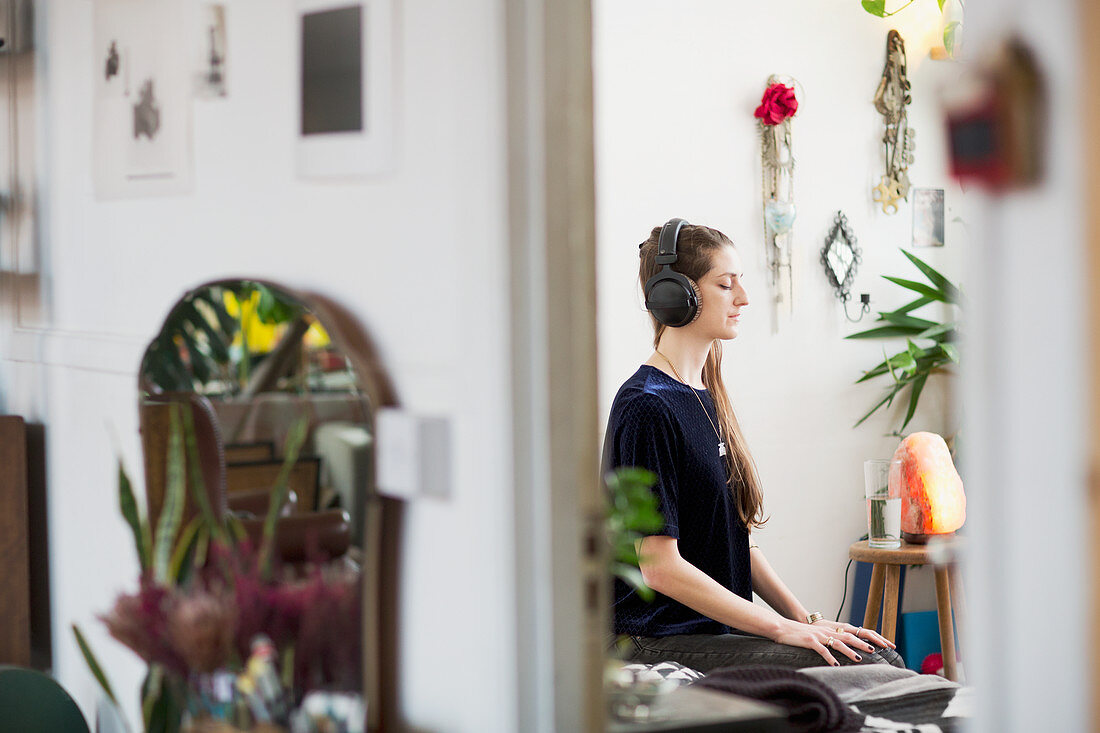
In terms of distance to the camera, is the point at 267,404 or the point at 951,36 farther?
the point at 951,36

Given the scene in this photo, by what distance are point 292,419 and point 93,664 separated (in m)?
0.71

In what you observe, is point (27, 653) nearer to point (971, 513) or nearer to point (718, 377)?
point (718, 377)

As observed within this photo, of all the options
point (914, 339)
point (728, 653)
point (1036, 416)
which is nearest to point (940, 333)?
point (914, 339)

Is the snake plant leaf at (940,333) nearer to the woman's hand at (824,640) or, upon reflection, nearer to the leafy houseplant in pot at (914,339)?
the leafy houseplant in pot at (914,339)

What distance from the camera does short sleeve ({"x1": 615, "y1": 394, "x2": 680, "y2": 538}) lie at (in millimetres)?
2504

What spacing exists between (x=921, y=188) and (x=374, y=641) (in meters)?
3.08

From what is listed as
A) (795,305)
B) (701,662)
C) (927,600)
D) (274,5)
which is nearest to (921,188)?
(795,305)

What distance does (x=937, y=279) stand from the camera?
3.93 meters

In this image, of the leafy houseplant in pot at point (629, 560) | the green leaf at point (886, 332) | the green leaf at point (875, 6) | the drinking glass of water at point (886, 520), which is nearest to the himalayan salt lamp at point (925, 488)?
the drinking glass of water at point (886, 520)

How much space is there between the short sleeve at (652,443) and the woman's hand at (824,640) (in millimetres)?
304

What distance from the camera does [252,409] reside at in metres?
1.63

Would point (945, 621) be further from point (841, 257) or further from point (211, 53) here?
point (211, 53)

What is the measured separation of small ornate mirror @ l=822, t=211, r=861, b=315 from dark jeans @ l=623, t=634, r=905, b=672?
63.4 inches

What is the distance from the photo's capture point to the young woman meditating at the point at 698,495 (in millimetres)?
2438
